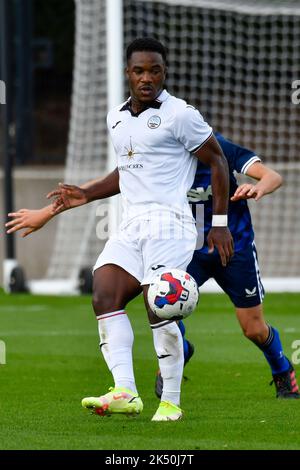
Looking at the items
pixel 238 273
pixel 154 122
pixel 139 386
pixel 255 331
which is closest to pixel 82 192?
pixel 154 122

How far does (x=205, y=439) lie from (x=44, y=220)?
1.92 metres

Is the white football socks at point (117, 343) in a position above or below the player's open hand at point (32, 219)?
below

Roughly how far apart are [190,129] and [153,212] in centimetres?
51

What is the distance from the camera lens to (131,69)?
711cm

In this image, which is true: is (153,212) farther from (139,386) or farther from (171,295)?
(139,386)

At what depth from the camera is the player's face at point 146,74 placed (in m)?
7.05

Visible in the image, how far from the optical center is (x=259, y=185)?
7309mm

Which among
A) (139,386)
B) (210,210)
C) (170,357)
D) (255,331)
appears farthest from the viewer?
(139,386)

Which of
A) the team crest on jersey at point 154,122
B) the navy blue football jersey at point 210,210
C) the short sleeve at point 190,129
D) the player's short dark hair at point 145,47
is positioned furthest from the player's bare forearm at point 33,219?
the navy blue football jersey at point 210,210

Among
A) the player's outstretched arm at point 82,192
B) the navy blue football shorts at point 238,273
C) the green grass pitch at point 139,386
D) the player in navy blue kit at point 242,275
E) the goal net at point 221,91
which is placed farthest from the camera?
the goal net at point 221,91

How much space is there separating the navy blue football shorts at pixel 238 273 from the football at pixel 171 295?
5.18 ft

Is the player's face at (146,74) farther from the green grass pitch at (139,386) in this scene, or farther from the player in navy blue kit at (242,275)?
the green grass pitch at (139,386)

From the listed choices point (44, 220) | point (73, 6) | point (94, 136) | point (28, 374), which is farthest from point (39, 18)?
point (44, 220)

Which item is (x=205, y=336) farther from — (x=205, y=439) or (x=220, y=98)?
(x=220, y=98)
